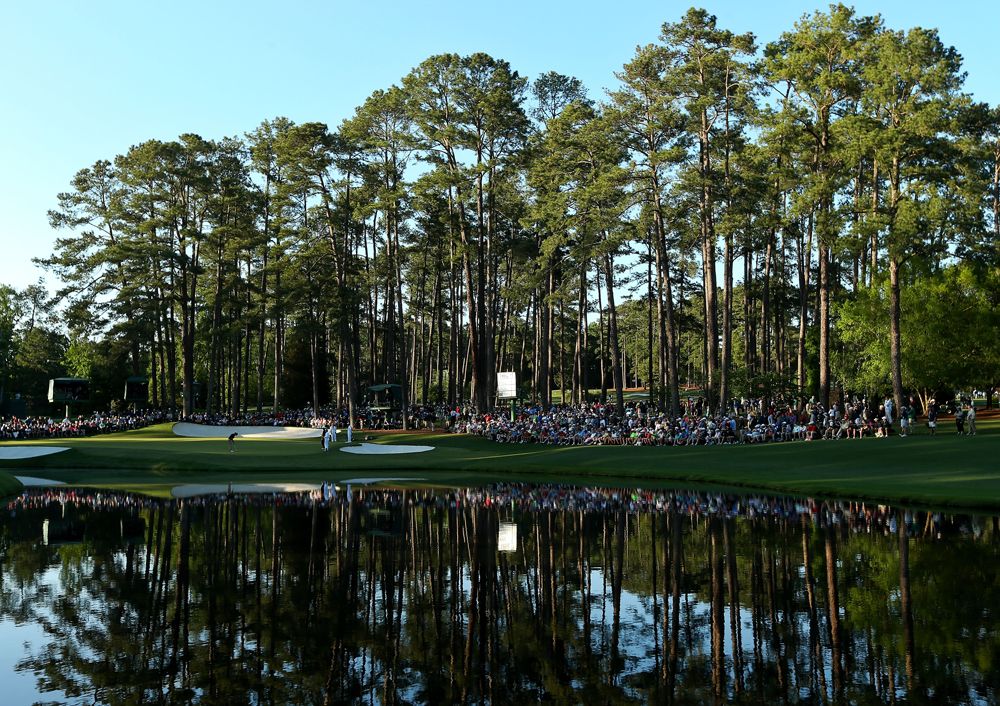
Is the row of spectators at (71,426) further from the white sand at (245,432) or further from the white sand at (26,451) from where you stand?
the white sand at (26,451)

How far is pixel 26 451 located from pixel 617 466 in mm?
30991

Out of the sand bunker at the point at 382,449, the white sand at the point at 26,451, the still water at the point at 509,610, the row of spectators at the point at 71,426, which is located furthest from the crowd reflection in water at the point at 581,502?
the row of spectators at the point at 71,426

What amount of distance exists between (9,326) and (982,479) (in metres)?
101

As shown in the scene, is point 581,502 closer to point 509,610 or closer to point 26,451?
point 509,610

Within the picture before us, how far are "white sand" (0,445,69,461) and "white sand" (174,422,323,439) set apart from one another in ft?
44.4

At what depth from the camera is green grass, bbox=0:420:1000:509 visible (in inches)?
1009

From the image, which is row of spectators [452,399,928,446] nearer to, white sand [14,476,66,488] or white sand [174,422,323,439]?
white sand [174,422,323,439]

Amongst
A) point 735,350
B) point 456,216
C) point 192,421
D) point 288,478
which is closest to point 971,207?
point 456,216

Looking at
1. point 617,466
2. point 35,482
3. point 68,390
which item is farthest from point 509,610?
point 68,390

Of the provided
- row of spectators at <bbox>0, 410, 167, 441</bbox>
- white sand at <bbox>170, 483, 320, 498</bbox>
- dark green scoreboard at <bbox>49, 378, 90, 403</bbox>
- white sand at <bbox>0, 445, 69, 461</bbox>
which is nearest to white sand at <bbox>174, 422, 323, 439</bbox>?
row of spectators at <bbox>0, 410, 167, 441</bbox>

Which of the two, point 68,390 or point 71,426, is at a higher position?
point 68,390

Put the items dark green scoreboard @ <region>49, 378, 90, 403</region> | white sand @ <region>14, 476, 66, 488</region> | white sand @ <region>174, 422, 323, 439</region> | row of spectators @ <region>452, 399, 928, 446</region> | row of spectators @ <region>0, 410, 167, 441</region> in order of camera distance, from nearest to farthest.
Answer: white sand @ <region>14, 476, 66, 488</region>
row of spectators @ <region>452, 399, 928, 446</region>
white sand @ <region>174, 422, 323, 439</region>
row of spectators @ <region>0, 410, 167, 441</region>
dark green scoreboard @ <region>49, 378, 90, 403</region>

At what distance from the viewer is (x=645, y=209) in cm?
4472

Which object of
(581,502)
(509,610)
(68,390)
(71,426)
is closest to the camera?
(509,610)
